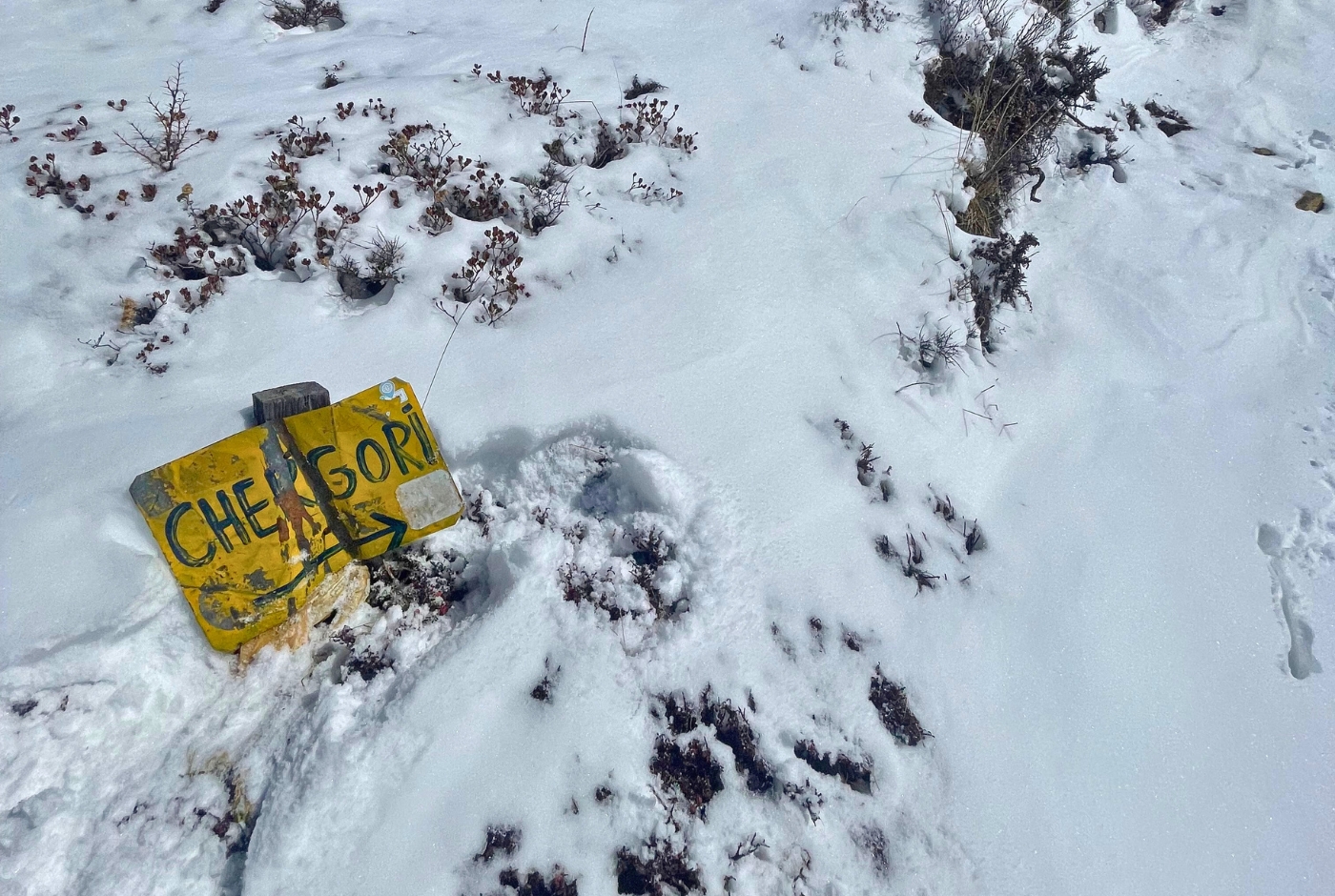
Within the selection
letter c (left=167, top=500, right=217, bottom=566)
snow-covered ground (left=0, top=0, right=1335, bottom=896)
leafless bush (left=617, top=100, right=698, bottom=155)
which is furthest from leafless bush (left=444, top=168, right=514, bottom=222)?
letter c (left=167, top=500, right=217, bottom=566)

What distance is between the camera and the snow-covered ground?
2.46 metres

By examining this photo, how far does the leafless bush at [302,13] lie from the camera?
623 cm

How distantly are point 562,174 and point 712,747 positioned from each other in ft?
13.1

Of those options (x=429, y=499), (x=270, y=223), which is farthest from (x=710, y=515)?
(x=270, y=223)

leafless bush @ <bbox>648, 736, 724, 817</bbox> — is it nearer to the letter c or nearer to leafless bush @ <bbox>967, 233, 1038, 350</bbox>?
the letter c

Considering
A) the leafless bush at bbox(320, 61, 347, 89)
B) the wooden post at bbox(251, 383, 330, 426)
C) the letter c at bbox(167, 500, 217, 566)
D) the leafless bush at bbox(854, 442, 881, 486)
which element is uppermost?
the leafless bush at bbox(320, 61, 347, 89)

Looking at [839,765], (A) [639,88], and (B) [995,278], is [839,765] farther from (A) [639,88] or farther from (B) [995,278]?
(A) [639,88]

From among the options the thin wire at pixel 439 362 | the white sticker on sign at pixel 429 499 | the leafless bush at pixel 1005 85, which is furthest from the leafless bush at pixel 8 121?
the leafless bush at pixel 1005 85

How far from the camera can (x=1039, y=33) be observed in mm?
6277

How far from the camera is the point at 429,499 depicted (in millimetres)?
2959

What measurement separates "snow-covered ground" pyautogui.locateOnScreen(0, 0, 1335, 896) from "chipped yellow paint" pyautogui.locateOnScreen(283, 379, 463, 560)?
262 mm

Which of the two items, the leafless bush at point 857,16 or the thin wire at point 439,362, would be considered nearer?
the thin wire at point 439,362

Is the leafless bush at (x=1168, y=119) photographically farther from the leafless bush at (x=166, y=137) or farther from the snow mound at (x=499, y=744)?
the leafless bush at (x=166, y=137)

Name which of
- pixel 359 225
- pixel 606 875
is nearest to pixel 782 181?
pixel 359 225
